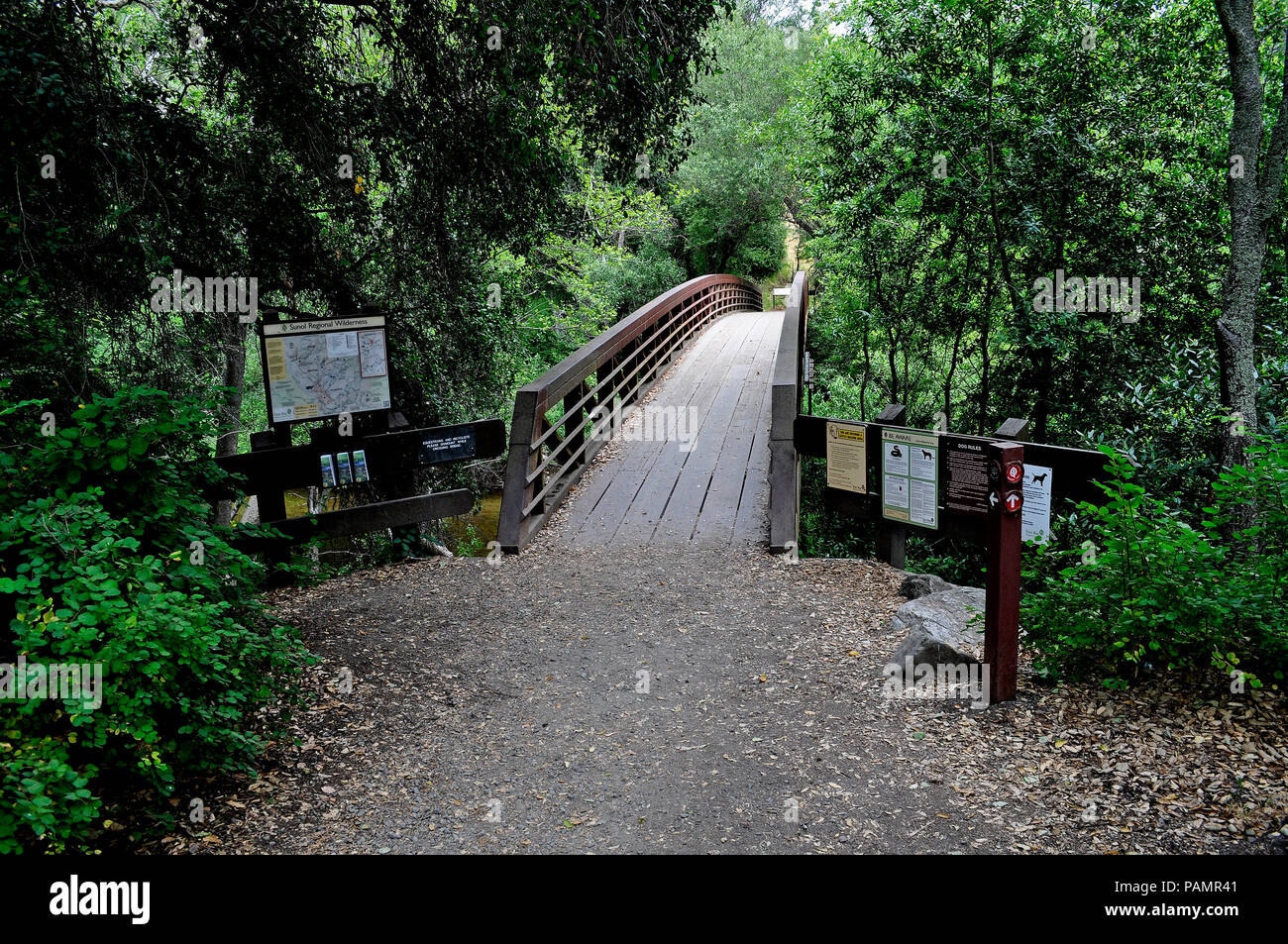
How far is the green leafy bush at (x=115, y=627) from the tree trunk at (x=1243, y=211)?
7.15 m

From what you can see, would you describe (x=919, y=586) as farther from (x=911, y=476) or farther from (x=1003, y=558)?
(x=1003, y=558)

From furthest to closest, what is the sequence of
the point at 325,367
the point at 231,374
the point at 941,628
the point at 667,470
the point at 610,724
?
the point at 231,374 < the point at 667,470 < the point at 325,367 < the point at 941,628 < the point at 610,724

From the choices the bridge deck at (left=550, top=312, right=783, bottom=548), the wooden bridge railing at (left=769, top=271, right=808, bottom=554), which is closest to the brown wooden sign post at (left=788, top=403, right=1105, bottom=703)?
the wooden bridge railing at (left=769, top=271, right=808, bottom=554)

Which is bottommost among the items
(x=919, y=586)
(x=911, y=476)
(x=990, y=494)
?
(x=919, y=586)

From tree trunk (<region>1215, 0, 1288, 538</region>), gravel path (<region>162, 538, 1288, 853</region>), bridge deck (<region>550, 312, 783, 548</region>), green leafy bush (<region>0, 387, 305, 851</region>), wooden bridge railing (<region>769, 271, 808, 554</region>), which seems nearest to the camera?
green leafy bush (<region>0, 387, 305, 851</region>)

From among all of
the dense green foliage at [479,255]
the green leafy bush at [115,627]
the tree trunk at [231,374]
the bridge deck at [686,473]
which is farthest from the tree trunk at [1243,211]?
the tree trunk at [231,374]

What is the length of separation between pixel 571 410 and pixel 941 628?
4978mm

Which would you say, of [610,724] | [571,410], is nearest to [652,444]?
[571,410]

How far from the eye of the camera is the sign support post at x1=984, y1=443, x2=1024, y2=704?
4070mm

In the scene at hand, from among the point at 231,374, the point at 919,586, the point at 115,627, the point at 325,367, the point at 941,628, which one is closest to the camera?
the point at 115,627

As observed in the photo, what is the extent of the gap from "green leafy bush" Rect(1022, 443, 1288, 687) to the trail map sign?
1.59 meters

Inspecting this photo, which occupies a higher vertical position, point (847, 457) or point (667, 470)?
point (847, 457)

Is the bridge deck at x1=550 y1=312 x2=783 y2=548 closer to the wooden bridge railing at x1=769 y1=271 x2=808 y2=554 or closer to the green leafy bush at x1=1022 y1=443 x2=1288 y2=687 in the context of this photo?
the wooden bridge railing at x1=769 y1=271 x2=808 y2=554

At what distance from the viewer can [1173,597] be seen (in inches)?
154
